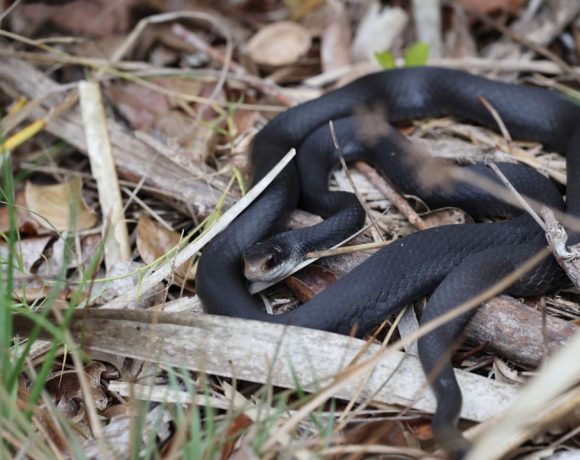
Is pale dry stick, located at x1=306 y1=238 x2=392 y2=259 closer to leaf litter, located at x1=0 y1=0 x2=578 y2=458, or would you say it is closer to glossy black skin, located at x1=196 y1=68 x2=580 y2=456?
leaf litter, located at x1=0 y1=0 x2=578 y2=458

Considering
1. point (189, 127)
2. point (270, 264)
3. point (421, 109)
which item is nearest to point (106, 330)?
point (270, 264)

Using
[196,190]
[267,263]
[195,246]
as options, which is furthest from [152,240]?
[267,263]

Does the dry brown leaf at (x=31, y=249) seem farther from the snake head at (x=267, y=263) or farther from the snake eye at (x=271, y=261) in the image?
the snake eye at (x=271, y=261)

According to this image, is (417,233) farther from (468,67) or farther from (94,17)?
(94,17)

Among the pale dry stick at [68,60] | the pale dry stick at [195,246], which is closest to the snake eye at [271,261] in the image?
the pale dry stick at [195,246]

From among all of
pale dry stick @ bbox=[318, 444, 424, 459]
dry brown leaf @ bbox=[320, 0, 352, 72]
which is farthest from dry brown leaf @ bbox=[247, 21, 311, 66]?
pale dry stick @ bbox=[318, 444, 424, 459]

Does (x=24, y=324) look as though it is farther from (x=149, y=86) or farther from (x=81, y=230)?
(x=149, y=86)
